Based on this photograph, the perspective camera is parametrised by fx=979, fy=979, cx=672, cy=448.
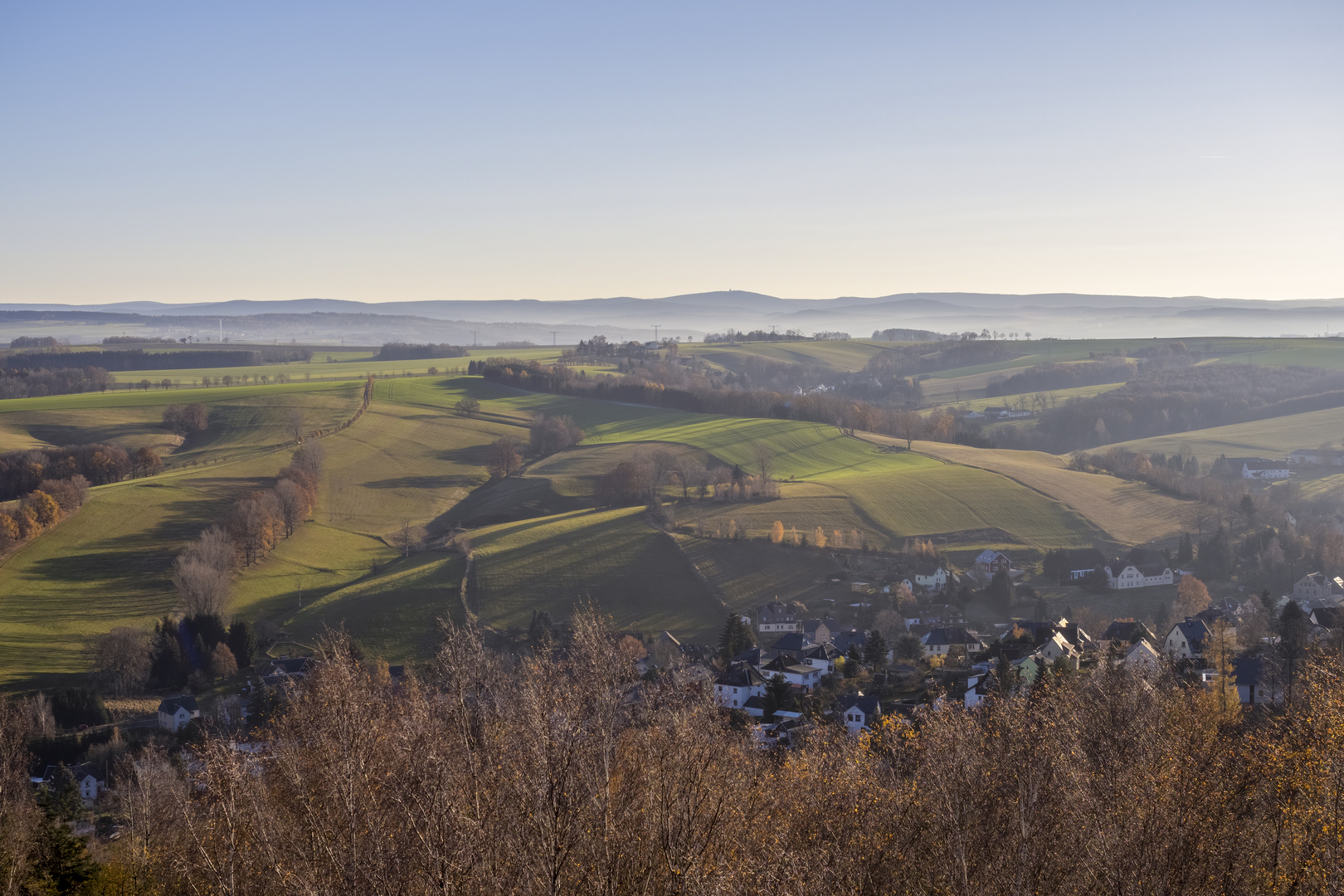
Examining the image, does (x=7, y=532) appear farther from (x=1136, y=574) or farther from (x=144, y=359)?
(x=144, y=359)

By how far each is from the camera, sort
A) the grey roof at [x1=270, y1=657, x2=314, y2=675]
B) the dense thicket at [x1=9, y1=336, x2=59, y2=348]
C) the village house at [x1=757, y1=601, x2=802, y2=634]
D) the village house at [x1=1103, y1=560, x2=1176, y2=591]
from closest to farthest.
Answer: the grey roof at [x1=270, y1=657, x2=314, y2=675] < the village house at [x1=757, y1=601, x2=802, y2=634] < the village house at [x1=1103, y1=560, x2=1176, y2=591] < the dense thicket at [x1=9, y1=336, x2=59, y2=348]

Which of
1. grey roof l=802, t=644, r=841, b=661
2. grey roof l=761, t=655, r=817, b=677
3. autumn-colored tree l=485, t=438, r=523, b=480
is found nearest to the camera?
grey roof l=761, t=655, r=817, b=677

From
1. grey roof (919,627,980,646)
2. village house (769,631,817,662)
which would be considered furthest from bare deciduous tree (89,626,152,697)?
grey roof (919,627,980,646)

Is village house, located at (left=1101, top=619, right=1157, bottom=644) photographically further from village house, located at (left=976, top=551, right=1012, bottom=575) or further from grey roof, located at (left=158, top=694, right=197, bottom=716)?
grey roof, located at (left=158, top=694, right=197, bottom=716)

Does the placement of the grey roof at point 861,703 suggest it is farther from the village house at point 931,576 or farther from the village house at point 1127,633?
the village house at point 931,576

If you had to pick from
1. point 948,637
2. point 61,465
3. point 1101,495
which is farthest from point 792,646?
point 61,465

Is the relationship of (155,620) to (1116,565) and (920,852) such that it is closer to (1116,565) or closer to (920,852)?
(920,852)

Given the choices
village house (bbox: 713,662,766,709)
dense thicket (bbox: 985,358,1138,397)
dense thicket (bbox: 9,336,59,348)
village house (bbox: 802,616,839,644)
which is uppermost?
dense thicket (bbox: 9,336,59,348)
